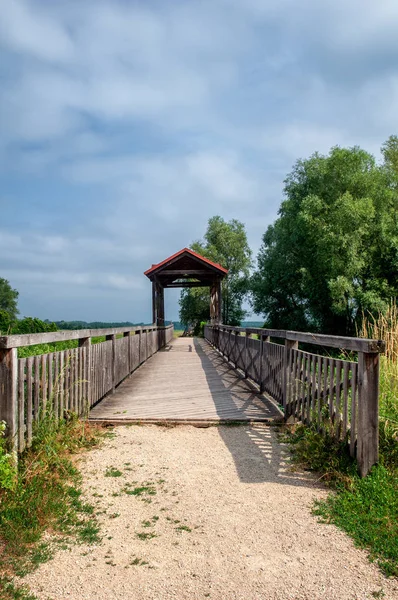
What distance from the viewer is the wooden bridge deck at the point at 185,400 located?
639cm

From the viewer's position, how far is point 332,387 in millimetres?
4590

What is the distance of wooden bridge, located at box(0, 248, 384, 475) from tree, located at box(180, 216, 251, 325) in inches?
1486

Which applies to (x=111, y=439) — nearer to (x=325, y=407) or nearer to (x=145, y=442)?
(x=145, y=442)

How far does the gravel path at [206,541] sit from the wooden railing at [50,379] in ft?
2.40

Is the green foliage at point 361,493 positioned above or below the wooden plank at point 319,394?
below

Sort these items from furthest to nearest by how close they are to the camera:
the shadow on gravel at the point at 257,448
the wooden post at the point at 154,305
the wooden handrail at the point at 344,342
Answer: the wooden post at the point at 154,305, the shadow on gravel at the point at 257,448, the wooden handrail at the point at 344,342

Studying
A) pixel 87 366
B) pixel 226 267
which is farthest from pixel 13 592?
pixel 226 267

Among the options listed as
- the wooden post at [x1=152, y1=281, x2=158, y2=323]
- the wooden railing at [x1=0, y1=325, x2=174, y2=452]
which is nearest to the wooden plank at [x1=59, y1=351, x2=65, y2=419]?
the wooden railing at [x1=0, y1=325, x2=174, y2=452]

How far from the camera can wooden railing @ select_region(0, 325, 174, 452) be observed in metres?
3.85

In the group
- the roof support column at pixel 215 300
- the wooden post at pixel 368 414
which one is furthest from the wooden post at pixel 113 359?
the roof support column at pixel 215 300

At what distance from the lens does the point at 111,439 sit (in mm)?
5406

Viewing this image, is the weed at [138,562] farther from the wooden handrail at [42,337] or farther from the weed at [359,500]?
the wooden handrail at [42,337]

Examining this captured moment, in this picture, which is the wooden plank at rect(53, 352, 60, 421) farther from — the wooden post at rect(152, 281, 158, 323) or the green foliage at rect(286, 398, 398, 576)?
the wooden post at rect(152, 281, 158, 323)

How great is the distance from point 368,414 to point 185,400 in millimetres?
4064
